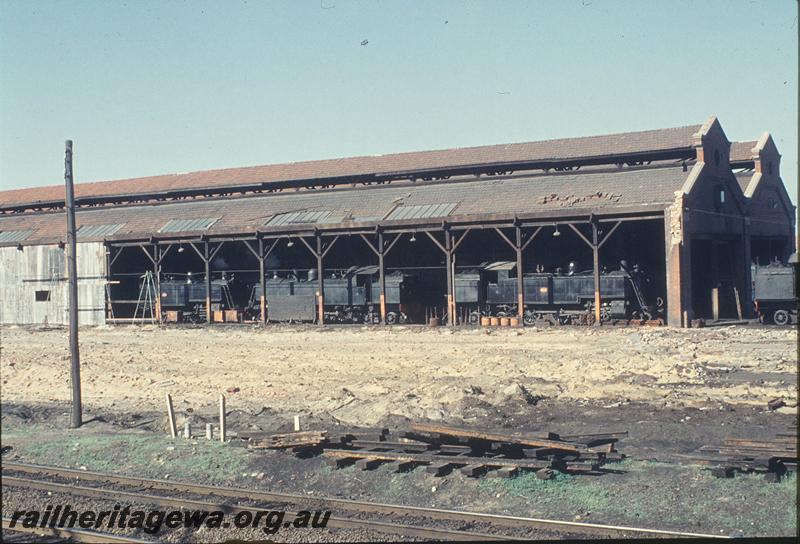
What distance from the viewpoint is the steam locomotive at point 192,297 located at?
145ft

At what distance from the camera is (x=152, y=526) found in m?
11.1

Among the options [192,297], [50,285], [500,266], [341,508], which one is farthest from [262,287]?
[341,508]

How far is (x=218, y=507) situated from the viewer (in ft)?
38.4

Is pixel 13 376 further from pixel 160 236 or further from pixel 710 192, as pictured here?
pixel 710 192

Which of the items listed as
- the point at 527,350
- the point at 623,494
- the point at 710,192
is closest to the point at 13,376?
the point at 527,350

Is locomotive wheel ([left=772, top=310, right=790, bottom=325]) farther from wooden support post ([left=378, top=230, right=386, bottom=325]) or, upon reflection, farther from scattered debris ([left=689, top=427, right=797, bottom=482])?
scattered debris ([left=689, top=427, right=797, bottom=482])

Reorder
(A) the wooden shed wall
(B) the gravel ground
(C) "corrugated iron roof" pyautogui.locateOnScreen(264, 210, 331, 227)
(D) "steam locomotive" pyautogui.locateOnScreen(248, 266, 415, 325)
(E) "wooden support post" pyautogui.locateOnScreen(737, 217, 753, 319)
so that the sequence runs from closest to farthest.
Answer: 1. (B) the gravel ground
2. (D) "steam locomotive" pyautogui.locateOnScreen(248, 266, 415, 325)
3. (C) "corrugated iron roof" pyautogui.locateOnScreen(264, 210, 331, 227)
4. (E) "wooden support post" pyautogui.locateOnScreen(737, 217, 753, 319)
5. (A) the wooden shed wall

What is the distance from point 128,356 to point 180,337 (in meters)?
6.91

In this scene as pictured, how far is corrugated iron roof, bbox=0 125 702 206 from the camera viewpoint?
138ft

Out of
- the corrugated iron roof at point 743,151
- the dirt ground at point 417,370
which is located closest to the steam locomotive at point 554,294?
the dirt ground at point 417,370

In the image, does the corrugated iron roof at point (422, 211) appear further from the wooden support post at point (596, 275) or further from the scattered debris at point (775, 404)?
the scattered debris at point (775, 404)

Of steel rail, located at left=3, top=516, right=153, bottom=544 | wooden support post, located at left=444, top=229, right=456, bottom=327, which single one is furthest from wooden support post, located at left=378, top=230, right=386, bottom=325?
steel rail, located at left=3, top=516, right=153, bottom=544

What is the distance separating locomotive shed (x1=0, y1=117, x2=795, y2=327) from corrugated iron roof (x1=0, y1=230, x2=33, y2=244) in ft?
0.56

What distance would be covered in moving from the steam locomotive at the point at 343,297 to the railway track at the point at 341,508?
2558 centimetres
